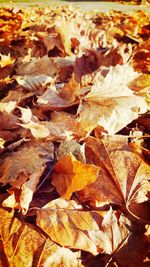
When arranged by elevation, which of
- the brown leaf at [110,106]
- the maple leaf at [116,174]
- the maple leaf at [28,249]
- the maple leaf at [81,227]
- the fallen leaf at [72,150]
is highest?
the brown leaf at [110,106]

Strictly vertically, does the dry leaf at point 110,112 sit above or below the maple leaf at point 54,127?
above

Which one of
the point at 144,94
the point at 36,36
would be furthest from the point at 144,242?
the point at 36,36

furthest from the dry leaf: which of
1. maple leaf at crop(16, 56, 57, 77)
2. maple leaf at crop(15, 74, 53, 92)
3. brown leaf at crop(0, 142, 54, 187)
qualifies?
maple leaf at crop(16, 56, 57, 77)

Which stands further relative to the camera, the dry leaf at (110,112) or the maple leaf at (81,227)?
the dry leaf at (110,112)

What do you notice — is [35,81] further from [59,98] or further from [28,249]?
[28,249]

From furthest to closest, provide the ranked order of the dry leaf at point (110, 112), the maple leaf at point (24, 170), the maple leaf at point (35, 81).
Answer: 1. the maple leaf at point (35, 81)
2. the dry leaf at point (110, 112)
3. the maple leaf at point (24, 170)

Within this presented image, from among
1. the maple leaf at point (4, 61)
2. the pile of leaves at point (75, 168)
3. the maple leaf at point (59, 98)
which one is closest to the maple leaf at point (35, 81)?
the pile of leaves at point (75, 168)

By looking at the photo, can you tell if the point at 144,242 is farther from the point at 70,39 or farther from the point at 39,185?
the point at 70,39

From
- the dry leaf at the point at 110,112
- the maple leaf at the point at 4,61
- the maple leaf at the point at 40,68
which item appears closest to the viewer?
the dry leaf at the point at 110,112

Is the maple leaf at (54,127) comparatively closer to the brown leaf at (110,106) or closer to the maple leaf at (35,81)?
the brown leaf at (110,106)
